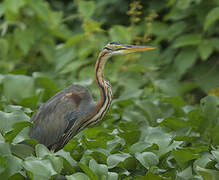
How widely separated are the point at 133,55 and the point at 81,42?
0.64 meters

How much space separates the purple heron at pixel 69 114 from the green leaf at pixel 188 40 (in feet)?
7.76

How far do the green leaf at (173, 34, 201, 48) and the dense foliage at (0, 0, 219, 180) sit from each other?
0.01m

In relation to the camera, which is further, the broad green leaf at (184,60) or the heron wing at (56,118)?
the broad green leaf at (184,60)

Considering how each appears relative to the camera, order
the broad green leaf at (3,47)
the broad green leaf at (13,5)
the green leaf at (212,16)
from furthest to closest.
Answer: the broad green leaf at (3,47) < the broad green leaf at (13,5) < the green leaf at (212,16)

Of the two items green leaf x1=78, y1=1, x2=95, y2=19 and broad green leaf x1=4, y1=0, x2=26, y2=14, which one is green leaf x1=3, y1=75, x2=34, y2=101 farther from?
broad green leaf x1=4, y1=0, x2=26, y2=14

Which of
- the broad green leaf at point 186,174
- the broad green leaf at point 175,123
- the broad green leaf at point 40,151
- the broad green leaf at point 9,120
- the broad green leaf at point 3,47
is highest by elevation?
the broad green leaf at point 9,120

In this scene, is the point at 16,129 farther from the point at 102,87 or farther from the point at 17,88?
the point at 17,88

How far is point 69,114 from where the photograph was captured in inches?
138

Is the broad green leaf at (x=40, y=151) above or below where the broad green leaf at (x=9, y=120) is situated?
below

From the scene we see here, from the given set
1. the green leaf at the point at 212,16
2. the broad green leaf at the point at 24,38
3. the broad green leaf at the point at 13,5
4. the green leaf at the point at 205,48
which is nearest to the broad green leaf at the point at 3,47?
the broad green leaf at the point at 24,38

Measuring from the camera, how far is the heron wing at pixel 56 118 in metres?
3.50

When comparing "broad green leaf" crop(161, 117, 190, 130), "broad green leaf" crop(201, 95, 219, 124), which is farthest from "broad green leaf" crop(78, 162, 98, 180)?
"broad green leaf" crop(201, 95, 219, 124)

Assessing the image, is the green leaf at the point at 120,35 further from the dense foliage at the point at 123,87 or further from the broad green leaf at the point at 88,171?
the broad green leaf at the point at 88,171

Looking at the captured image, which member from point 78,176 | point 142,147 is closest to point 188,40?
point 142,147
